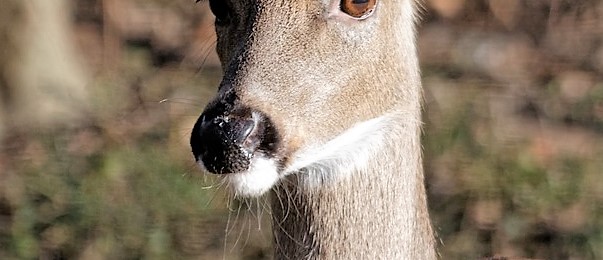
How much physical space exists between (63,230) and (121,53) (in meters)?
1.62

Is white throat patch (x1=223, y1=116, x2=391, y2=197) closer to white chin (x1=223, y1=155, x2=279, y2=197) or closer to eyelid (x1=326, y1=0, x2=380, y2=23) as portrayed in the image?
white chin (x1=223, y1=155, x2=279, y2=197)

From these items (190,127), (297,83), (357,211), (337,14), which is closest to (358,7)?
(337,14)

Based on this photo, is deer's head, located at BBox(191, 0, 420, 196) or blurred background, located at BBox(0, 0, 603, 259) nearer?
deer's head, located at BBox(191, 0, 420, 196)

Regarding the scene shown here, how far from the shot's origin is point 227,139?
84.6 inches

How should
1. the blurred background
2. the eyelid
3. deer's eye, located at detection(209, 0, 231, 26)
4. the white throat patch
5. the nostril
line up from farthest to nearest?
1. the blurred background
2. deer's eye, located at detection(209, 0, 231, 26)
3. the eyelid
4. the white throat patch
5. the nostril

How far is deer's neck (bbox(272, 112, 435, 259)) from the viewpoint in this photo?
8.33 ft

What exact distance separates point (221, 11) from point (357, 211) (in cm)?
50

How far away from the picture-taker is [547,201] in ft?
14.7

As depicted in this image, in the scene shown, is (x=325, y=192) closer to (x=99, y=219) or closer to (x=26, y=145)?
(x=99, y=219)

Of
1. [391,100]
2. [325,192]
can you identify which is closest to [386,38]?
[391,100]

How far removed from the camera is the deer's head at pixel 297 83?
221cm

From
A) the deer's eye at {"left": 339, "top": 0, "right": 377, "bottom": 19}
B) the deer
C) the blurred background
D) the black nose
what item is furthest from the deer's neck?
the blurred background

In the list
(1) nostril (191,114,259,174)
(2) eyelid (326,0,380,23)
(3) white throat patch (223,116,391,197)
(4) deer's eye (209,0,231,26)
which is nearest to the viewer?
(1) nostril (191,114,259,174)

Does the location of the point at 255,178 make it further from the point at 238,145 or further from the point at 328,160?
the point at 328,160
